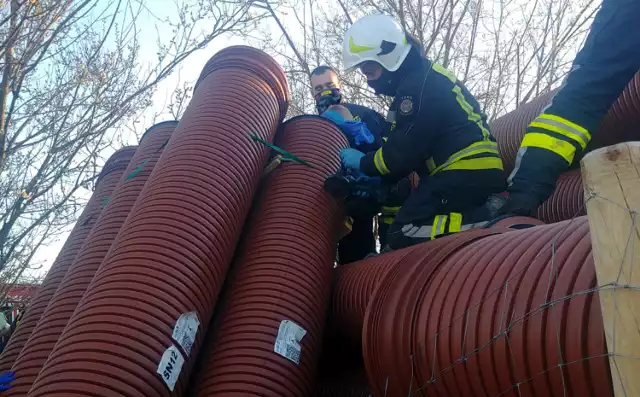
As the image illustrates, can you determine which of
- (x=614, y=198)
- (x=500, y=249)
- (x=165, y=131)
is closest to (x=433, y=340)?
(x=500, y=249)

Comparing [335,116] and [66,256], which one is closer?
[66,256]

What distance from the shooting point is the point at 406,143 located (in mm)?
3297

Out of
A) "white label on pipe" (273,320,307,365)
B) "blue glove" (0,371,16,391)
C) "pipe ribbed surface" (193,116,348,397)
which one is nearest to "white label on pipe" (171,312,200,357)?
"pipe ribbed surface" (193,116,348,397)

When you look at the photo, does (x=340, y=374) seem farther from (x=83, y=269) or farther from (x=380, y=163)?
(x=83, y=269)

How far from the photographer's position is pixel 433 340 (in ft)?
5.70

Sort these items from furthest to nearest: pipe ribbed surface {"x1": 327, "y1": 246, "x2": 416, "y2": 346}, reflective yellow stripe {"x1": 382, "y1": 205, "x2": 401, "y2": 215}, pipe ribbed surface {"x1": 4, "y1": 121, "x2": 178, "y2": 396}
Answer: reflective yellow stripe {"x1": 382, "y1": 205, "x2": 401, "y2": 215} < pipe ribbed surface {"x1": 327, "y1": 246, "x2": 416, "y2": 346} < pipe ribbed surface {"x1": 4, "y1": 121, "x2": 178, "y2": 396}

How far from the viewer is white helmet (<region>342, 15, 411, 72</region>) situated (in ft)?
11.5

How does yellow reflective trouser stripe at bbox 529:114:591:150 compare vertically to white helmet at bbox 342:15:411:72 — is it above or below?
below

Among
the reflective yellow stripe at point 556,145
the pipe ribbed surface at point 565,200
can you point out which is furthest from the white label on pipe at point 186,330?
the pipe ribbed surface at point 565,200

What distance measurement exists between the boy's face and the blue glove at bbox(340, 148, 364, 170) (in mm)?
1403

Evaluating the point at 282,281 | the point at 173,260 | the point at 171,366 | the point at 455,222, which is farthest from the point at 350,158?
the point at 171,366

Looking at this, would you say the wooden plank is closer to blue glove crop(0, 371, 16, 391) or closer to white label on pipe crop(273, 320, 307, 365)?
white label on pipe crop(273, 320, 307, 365)

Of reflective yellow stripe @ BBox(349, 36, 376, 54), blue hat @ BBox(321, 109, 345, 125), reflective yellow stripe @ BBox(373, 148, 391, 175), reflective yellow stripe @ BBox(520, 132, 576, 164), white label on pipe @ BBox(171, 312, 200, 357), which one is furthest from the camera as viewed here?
blue hat @ BBox(321, 109, 345, 125)

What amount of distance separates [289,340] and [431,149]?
1.51 meters
